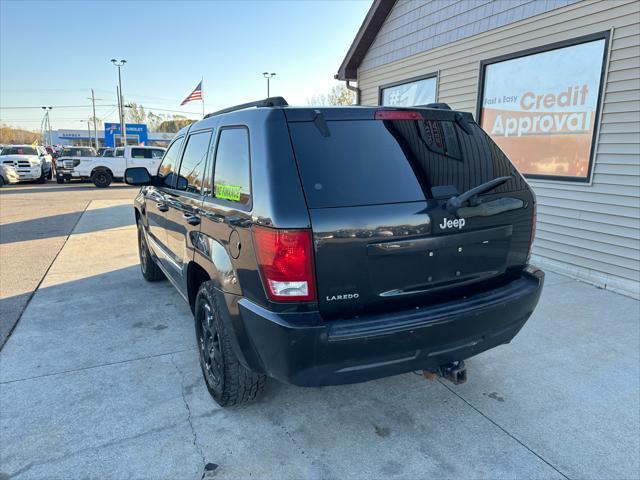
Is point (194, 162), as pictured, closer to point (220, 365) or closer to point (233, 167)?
point (233, 167)

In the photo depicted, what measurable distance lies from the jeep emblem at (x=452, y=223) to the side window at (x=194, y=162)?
5.47 feet

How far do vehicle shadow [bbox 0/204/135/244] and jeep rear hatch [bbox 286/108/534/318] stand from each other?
8.04 metres

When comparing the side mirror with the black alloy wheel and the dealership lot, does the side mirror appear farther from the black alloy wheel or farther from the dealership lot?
the black alloy wheel

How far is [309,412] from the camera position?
282 centimetres

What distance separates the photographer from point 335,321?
6.98 ft

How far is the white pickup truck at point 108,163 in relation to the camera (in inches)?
793

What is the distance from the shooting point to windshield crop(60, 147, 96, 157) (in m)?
21.5

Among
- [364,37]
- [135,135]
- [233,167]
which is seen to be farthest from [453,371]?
[135,135]

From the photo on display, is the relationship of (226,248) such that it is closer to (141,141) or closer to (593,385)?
(593,385)

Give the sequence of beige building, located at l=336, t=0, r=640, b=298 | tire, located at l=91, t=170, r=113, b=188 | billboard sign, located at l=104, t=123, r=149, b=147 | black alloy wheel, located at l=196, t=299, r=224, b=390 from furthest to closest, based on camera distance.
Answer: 1. billboard sign, located at l=104, t=123, r=149, b=147
2. tire, located at l=91, t=170, r=113, b=188
3. beige building, located at l=336, t=0, r=640, b=298
4. black alloy wheel, located at l=196, t=299, r=224, b=390

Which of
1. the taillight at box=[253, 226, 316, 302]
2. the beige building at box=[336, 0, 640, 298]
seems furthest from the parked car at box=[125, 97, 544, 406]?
the beige building at box=[336, 0, 640, 298]

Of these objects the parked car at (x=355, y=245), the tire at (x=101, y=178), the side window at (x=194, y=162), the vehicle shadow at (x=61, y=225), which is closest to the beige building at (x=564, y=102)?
the parked car at (x=355, y=245)

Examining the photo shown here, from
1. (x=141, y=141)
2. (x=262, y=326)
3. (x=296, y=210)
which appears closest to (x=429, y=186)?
(x=296, y=210)

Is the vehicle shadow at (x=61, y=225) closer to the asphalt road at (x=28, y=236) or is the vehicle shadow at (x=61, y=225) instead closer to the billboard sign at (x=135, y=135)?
the asphalt road at (x=28, y=236)
